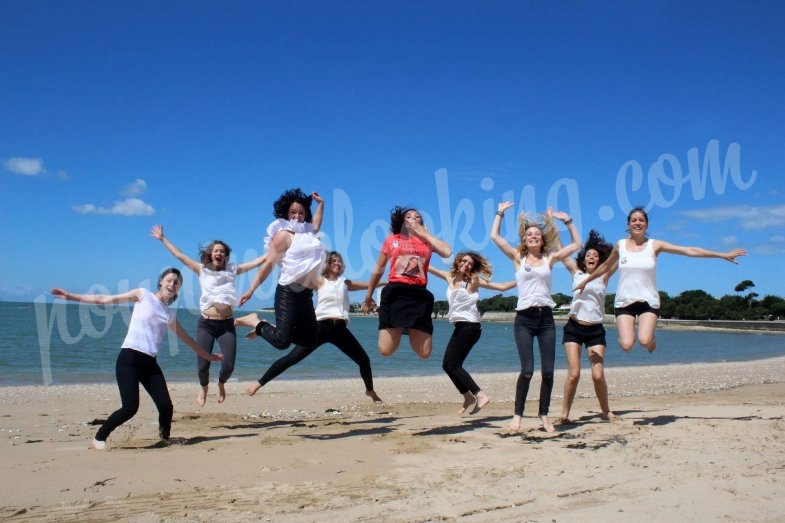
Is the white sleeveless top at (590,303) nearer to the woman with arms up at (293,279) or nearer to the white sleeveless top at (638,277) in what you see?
the white sleeveless top at (638,277)

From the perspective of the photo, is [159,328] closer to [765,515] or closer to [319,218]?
[319,218]

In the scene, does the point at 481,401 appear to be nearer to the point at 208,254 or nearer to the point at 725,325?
the point at 208,254

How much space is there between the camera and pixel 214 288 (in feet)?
24.9

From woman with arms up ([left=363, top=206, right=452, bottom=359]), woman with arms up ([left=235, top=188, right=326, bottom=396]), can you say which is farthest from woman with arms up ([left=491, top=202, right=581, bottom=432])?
woman with arms up ([left=235, top=188, right=326, bottom=396])

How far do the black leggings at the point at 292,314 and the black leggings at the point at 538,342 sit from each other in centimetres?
228

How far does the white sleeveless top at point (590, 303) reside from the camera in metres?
7.11

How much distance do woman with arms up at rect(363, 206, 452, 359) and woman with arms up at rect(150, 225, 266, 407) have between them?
5.77 feet

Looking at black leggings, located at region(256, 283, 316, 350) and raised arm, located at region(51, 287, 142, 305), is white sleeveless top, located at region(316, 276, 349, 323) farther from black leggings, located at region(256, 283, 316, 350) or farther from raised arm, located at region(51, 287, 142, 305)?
raised arm, located at region(51, 287, 142, 305)

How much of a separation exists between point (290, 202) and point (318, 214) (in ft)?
1.17

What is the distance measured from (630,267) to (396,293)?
8.76 ft

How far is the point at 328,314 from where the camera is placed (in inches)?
311

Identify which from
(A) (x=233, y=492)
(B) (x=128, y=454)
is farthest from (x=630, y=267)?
(B) (x=128, y=454)

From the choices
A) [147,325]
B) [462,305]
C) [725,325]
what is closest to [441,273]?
[462,305]

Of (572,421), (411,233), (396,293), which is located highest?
(411,233)
